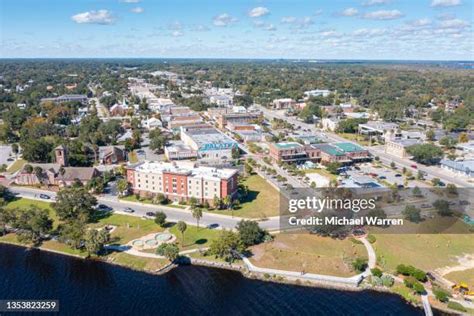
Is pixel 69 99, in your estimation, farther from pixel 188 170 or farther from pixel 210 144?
pixel 188 170

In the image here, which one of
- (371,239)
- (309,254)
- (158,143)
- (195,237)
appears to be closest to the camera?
(309,254)

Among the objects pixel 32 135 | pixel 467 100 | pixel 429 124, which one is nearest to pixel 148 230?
pixel 32 135

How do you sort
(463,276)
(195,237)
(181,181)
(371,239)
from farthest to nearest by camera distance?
1. (181,181)
2. (195,237)
3. (371,239)
4. (463,276)

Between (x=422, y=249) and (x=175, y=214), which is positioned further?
(x=175, y=214)

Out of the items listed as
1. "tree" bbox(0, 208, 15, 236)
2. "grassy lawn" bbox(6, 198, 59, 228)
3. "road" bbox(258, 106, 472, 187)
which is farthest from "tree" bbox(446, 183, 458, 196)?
"tree" bbox(0, 208, 15, 236)

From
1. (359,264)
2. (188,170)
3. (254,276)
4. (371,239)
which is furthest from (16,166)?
(359,264)

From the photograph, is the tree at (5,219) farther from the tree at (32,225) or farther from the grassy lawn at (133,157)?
the grassy lawn at (133,157)

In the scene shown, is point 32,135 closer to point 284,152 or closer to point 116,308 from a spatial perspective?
point 284,152
